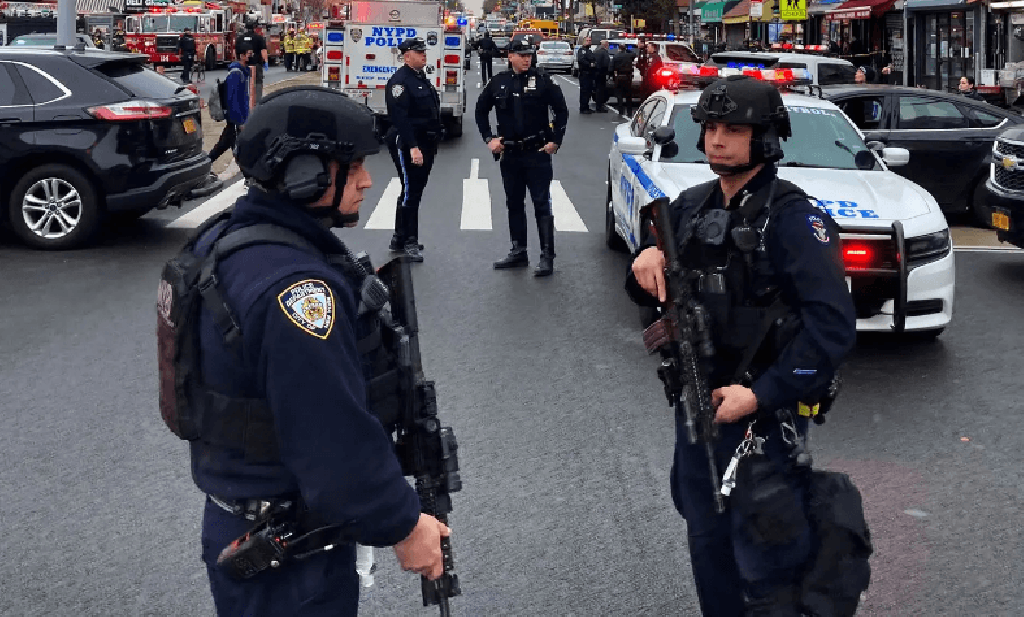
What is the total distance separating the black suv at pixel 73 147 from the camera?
40.0 feet

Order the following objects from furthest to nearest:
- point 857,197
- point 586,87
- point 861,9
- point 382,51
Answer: point 861,9
point 586,87
point 382,51
point 857,197

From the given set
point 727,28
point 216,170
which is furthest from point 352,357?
point 727,28

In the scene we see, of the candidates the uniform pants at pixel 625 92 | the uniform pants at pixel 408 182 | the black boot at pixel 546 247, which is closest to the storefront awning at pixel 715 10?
the uniform pants at pixel 625 92

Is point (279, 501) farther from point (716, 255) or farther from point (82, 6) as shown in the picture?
point (82, 6)

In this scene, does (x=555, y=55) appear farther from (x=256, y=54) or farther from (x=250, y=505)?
(x=250, y=505)

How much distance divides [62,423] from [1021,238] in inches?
309

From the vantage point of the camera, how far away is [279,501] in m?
2.91

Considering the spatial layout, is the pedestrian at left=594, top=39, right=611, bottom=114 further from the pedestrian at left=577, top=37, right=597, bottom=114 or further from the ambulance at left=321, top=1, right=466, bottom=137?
the ambulance at left=321, top=1, right=466, bottom=137

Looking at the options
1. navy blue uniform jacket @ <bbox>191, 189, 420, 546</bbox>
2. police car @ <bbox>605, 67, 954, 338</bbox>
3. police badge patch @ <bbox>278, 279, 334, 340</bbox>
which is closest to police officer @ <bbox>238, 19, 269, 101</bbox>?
police car @ <bbox>605, 67, 954, 338</bbox>

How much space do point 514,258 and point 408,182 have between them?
1225 millimetres

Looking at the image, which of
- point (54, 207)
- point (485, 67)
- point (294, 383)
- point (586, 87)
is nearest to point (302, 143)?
point (294, 383)

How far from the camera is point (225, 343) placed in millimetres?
2744

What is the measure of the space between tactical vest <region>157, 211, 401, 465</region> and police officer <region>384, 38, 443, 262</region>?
343 inches

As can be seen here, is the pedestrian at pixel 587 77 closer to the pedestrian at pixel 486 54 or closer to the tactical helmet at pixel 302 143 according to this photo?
the pedestrian at pixel 486 54
